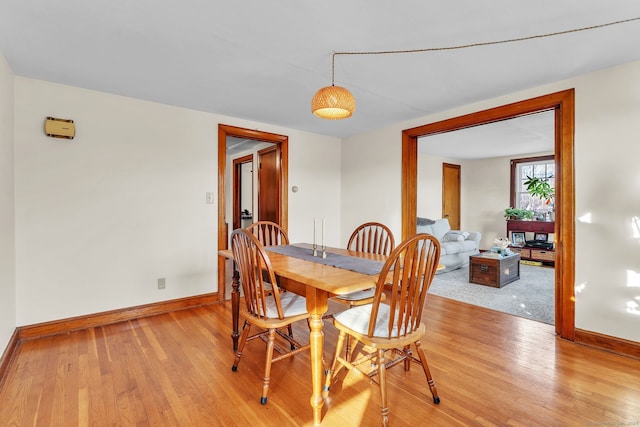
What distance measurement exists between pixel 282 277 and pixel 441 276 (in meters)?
3.61

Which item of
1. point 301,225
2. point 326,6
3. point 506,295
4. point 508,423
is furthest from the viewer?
point 301,225

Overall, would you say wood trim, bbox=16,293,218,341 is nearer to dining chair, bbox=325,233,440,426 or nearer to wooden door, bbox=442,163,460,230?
dining chair, bbox=325,233,440,426

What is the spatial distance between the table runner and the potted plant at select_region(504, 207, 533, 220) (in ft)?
18.0

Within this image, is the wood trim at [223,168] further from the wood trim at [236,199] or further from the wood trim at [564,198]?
the wood trim at [564,198]

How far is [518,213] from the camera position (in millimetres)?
6223

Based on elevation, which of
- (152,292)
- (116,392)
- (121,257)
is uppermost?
Result: (121,257)

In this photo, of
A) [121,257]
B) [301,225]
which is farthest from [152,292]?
[301,225]

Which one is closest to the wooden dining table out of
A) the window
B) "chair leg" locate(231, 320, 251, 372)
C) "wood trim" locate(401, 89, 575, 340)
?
"chair leg" locate(231, 320, 251, 372)

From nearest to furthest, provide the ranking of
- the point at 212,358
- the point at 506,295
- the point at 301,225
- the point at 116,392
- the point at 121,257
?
the point at 116,392
the point at 212,358
the point at 121,257
the point at 506,295
the point at 301,225

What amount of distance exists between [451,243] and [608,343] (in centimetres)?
283

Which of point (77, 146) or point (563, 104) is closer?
point (563, 104)

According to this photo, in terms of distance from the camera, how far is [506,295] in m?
3.74

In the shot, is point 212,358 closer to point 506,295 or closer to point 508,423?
point 508,423

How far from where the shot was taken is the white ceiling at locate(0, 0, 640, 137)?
1.67 meters
